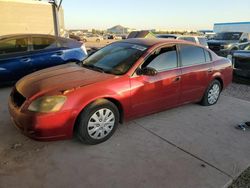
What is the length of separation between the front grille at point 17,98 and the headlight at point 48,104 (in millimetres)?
253

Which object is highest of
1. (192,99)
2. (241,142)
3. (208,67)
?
(208,67)

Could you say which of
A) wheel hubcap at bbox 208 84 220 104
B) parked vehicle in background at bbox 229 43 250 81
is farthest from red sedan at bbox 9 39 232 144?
parked vehicle in background at bbox 229 43 250 81

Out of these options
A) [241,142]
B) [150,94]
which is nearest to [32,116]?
[150,94]

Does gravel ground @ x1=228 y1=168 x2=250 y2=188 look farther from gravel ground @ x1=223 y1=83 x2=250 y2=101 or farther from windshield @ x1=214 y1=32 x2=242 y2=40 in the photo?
windshield @ x1=214 y1=32 x2=242 y2=40

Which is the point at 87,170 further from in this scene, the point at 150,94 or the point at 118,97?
the point at 150,94

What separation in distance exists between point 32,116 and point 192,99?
119 inches

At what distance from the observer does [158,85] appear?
3.85m

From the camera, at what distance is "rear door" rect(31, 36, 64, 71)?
6.08 metres

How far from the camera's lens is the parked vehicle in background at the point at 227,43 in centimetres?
1285

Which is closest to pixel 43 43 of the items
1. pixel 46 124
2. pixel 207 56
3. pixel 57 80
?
pixel 57 80

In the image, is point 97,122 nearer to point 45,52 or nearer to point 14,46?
point 45,52

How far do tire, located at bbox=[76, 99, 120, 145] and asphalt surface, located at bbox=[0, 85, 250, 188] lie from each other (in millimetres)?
122

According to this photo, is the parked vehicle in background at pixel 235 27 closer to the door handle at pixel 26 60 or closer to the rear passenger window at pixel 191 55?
the rear passenger window at pixel 191 55

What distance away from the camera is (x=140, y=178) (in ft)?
8.77
